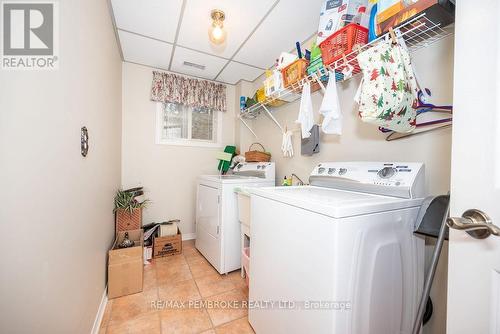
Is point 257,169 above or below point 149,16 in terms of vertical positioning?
below

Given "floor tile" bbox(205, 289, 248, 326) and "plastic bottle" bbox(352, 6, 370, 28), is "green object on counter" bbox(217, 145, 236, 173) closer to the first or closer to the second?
"floor tile" bbox(205, 289, 248, 326)

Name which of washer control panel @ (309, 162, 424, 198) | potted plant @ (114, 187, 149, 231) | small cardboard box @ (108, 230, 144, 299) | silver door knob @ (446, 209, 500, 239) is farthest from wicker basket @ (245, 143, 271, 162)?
silver door knob @ (446, 209, 500, 239)

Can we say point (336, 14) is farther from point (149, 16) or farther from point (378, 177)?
point (149, 16)

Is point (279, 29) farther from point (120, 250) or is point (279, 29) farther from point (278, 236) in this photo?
point (120, 250)

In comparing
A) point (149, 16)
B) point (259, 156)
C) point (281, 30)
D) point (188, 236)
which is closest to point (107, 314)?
point (188, 236)

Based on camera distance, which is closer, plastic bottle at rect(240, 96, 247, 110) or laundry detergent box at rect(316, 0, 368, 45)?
laundry detergent box at rect(316, 0, 368, 45)

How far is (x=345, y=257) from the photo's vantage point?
820 millimetres

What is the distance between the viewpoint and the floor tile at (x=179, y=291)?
181cm

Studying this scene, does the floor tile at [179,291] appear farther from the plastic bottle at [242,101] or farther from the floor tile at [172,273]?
the plastic bottle at [242,101]

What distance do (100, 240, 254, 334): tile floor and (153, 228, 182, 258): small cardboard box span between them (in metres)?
0.15

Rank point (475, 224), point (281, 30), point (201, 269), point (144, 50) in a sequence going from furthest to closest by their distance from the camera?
point (144, 50) → point (201, 269) → point (281, 30) → point (475, 224)

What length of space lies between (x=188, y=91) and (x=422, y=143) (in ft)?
9.30

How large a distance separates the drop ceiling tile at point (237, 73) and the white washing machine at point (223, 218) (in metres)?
1.40

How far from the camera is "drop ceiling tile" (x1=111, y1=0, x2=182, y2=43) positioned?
67.7 inches
